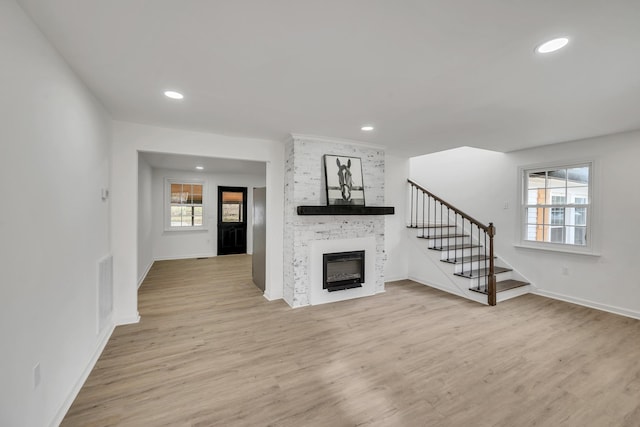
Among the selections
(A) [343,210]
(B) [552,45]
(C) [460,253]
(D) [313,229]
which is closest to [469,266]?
(C) [460,253]

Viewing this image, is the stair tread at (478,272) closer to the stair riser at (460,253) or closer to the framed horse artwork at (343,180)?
the stair riser at (460,253)

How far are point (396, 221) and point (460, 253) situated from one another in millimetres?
1353

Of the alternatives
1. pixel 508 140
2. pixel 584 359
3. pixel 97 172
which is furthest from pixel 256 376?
pixel 508 140

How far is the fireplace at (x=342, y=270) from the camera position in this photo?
13.7 feet

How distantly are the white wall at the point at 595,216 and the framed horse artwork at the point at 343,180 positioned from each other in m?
2.80

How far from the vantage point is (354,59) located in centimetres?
195

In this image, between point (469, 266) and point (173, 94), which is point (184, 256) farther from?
point (469, 266)

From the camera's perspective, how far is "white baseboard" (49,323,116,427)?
182 centimetres

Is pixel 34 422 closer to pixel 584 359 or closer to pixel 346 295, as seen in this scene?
pixel 346 295

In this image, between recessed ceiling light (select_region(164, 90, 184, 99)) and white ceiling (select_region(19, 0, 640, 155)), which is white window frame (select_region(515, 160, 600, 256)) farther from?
recessed ceiling light (select_region(164, 90, 184, 99))

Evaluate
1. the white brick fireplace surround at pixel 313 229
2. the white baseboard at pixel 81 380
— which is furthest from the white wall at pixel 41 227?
the white brick fireplace surround at pixel 313 229

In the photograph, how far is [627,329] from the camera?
3.31m

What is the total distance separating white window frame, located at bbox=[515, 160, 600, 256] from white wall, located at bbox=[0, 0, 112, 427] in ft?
20.3

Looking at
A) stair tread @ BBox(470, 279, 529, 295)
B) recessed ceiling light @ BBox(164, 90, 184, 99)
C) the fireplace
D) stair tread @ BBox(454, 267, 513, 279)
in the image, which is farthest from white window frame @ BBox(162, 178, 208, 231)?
stair tread @ BBox(470, 279, 529, 295)
